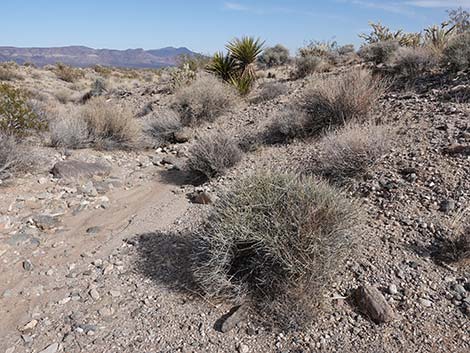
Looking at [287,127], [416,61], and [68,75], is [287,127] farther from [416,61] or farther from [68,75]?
[68,75]

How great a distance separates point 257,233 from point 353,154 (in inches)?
82.9

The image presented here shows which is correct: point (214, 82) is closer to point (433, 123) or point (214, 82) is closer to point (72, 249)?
point (433, 123)

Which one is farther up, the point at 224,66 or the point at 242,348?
the point at 224,66

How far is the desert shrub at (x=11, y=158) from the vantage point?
5430 millimetres

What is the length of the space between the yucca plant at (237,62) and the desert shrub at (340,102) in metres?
4.53

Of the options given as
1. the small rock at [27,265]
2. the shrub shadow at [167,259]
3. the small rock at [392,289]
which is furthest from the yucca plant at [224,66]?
the small rock at [392,289]

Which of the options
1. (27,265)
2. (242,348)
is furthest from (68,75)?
(242,348)

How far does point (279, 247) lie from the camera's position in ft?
9.57

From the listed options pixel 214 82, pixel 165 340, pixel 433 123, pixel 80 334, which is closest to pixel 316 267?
pixel 165 340

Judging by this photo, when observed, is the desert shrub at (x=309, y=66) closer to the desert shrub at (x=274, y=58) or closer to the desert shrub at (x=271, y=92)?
the desert shrub at (x=271, y=92)

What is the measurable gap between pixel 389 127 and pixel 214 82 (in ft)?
17.4

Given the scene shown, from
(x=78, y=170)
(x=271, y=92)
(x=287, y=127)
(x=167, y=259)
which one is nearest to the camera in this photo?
(x=167, y=259)

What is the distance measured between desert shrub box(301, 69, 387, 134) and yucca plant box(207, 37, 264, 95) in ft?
14.9

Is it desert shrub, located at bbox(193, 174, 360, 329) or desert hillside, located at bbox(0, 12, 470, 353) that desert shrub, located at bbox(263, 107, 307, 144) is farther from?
desert shrub, located at bbox(193, 174, 360, 329)
